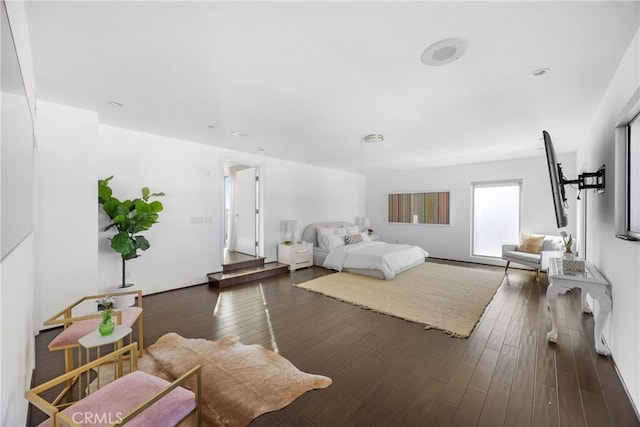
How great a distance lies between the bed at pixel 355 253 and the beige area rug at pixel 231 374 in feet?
9.69

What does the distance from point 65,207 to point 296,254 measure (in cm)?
383

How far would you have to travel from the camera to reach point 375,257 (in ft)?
16.2

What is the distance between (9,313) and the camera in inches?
47.0

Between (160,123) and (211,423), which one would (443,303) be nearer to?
(211,423)

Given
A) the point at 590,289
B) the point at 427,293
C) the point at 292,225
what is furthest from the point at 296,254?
the point at 590,289

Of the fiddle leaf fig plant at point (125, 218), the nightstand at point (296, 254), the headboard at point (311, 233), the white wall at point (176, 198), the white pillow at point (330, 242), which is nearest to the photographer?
the fiddle leaf fig plant at point (125, 218)

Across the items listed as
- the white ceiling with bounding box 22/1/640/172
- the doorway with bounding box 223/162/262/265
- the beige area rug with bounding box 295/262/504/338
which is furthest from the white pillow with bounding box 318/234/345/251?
the white ceiling with bounding box 22/1/640/172

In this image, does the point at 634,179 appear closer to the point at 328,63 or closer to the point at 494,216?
the point at 328,63

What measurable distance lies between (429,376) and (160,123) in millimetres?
4271

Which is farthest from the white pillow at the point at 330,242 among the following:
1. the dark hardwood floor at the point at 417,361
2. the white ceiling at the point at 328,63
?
the white ceiling at the point at 328,63

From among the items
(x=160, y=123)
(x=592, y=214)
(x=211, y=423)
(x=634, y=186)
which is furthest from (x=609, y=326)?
(x=160, y=123)

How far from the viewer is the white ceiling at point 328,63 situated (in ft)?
5.21

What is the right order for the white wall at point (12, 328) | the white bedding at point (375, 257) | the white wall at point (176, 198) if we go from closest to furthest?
the white wall at point (12, 328)
the white wall at point (176, 198)
the white bedding at point (375, 257)

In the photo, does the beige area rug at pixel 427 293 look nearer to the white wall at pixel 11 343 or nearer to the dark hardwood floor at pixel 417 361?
the dark hardwood floor at pixel 417 361
